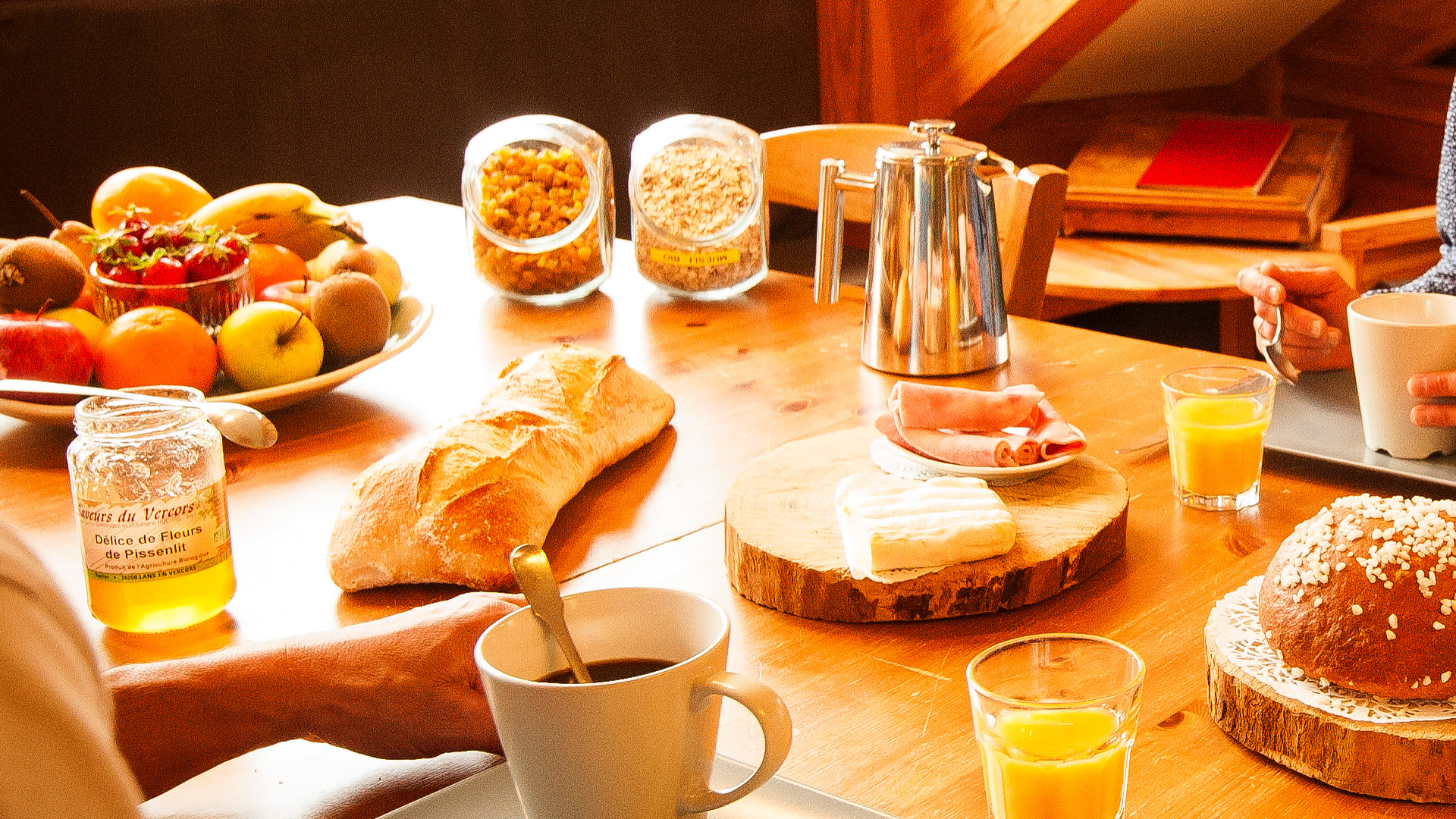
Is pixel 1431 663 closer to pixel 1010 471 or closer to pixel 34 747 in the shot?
pixel 1010 471

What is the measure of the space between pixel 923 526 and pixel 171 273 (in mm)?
852

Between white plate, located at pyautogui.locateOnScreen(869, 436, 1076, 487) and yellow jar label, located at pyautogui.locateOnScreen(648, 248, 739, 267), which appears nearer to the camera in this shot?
white plate, located at pyautogui.locateOnScreen(869, 436, 1076, 487)

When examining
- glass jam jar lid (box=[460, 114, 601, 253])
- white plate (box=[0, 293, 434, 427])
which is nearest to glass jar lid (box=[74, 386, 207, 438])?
white plate (box=[0, 293, 434, 427])

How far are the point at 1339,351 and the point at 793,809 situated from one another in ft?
3.76

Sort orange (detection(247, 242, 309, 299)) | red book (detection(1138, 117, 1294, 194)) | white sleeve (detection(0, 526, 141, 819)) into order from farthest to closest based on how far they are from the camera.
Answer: red book (detection(1138, 117, 1294, 194))
orange (detection(247, 242, 309, 299))
white sleeve (detection(0, 526, 141, 819))

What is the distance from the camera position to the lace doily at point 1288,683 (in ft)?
2.38

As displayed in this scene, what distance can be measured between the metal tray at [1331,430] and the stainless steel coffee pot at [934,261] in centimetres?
30

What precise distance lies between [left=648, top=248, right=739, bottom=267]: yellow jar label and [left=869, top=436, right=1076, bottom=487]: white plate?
0.73m

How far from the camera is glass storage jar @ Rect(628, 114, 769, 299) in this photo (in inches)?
68.8

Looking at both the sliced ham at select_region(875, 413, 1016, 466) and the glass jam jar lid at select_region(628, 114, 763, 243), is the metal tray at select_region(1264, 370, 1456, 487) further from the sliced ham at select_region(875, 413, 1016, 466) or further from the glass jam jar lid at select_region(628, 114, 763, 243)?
the glass jam jar lid at select_region(628, 114, 763, 243)

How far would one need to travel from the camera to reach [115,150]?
266cm

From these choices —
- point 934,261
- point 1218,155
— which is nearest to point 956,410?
point 934,261

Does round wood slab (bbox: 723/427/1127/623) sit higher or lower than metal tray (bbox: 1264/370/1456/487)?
higher

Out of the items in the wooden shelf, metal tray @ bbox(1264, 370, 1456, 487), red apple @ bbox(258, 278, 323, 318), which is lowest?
the wooden shelf
